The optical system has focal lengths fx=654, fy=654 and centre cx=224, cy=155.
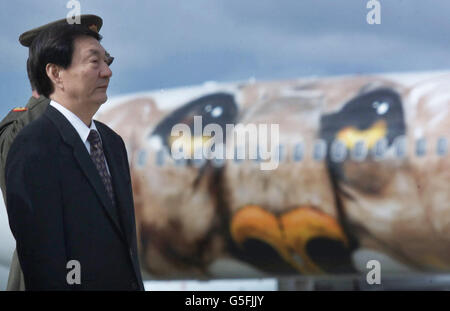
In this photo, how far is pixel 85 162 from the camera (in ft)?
9.88

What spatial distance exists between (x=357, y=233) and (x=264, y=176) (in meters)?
1.78

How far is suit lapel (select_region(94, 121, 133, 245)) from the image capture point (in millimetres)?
3066

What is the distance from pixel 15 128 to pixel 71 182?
876mm

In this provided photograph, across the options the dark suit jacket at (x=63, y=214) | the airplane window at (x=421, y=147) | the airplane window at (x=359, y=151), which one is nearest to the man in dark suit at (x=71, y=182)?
the dark suit jacket at (x=63, y=214)

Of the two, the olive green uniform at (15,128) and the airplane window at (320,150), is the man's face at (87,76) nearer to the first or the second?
the olive green uniform at (15,128)

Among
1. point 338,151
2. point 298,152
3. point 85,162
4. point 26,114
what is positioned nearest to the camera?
point 85,162

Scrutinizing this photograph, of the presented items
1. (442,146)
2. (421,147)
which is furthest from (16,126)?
(442,146)

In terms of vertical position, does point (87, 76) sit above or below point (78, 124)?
above

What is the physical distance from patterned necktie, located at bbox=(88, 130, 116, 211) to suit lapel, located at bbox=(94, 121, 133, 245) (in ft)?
0.09

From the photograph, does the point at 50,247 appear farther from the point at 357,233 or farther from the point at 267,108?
the point at 267,108

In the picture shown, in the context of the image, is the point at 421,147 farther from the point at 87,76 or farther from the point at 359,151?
the point at 87,76

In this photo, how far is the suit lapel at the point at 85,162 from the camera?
2.99 metres

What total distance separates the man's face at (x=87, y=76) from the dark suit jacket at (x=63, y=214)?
14 centimetres

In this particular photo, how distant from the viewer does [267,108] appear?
11516 millimetres
